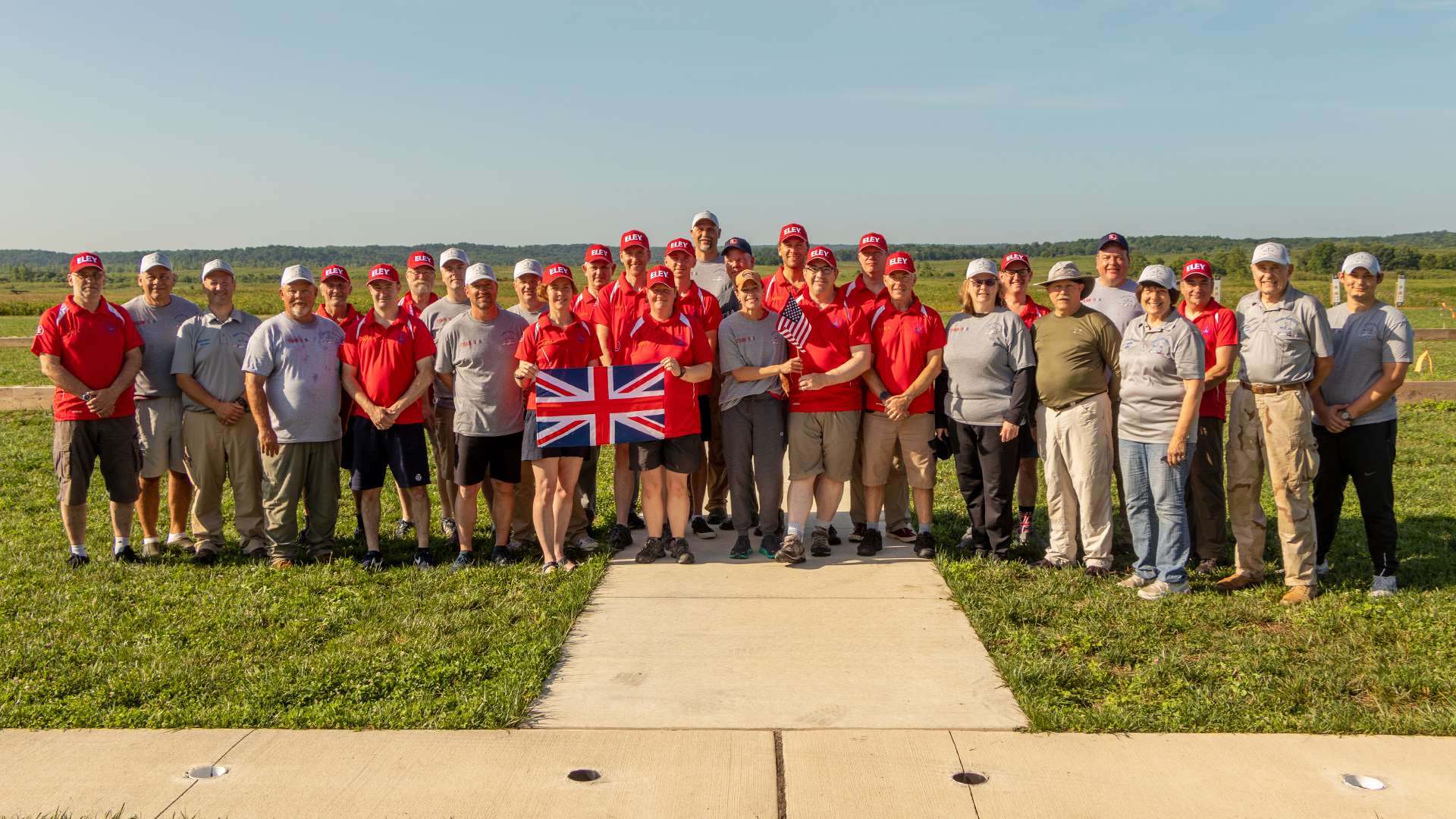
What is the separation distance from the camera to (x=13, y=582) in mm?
6871

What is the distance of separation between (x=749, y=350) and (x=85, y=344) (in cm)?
445

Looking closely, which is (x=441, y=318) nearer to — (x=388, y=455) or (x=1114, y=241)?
(x=388, y=455)

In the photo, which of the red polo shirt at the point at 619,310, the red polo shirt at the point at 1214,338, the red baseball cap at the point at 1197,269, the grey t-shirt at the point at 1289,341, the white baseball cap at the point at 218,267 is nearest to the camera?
the grey t-shirt at the point at 1289,341

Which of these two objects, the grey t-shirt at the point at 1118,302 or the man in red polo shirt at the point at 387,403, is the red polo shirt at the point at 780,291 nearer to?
the grey t-shirt at the point at 1118,302

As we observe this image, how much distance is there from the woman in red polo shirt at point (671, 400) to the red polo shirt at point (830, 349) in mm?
671

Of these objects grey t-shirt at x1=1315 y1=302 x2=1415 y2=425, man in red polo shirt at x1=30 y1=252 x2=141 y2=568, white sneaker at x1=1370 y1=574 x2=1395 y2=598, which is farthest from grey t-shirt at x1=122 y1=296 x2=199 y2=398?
white sneaker at x1=1370 y1=574 x2=1395 y2=598

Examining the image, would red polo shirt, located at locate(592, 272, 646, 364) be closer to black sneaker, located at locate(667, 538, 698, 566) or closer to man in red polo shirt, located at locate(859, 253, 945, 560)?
black sneaker, located at locate(667, 538, 698, 566)

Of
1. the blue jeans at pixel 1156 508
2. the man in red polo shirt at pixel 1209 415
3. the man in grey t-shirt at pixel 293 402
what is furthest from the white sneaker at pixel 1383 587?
the man in grey t-shirt at pixel 293 402

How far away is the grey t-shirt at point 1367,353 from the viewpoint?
6234mm

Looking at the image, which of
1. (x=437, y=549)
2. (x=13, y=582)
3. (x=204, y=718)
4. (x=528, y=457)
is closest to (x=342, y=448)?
(x=437, y=549)

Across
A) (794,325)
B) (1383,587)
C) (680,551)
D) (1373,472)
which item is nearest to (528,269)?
(794,325)

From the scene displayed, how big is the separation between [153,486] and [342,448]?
4.54 ft

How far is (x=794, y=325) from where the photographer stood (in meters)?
7.12

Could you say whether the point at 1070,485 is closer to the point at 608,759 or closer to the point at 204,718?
the point at 608,759
